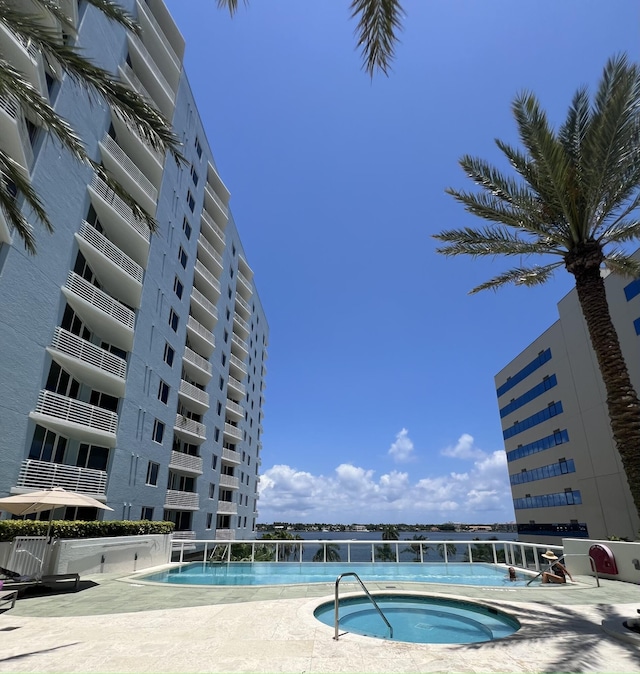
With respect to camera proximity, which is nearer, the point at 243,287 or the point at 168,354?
the point at 168,354

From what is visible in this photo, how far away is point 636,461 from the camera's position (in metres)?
9.16

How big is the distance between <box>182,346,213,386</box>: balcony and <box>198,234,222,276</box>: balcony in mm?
8053

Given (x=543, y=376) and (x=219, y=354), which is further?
(x=543, y=376)

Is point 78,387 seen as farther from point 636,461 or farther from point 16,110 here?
point 636,461

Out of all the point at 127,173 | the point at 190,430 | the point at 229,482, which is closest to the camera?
the point at 127,173

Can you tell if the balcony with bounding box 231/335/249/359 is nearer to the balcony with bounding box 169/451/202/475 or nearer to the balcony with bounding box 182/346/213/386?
the balcony with bounding box 182/346/213/386

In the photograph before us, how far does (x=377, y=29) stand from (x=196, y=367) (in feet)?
91.2

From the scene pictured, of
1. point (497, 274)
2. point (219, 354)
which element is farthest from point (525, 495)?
point (497, 274)

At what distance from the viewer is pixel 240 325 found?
45.1 metres

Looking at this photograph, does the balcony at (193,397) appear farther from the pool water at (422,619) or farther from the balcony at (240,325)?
the pool water at (422,619)

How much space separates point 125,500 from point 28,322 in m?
10.2

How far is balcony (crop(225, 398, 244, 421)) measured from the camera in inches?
1593

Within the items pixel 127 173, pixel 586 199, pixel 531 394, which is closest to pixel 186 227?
pixel 127 173

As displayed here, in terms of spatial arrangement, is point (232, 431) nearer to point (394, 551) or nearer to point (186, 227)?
point (186, 227)
